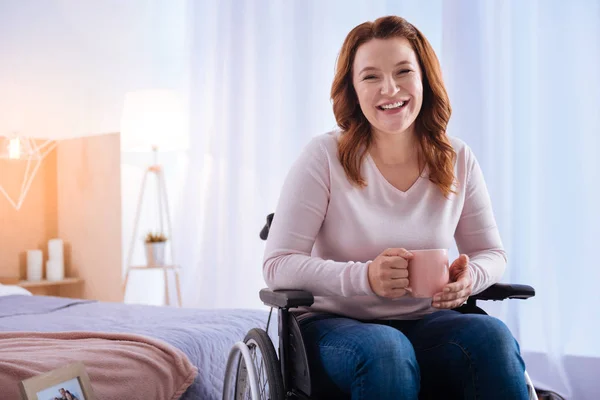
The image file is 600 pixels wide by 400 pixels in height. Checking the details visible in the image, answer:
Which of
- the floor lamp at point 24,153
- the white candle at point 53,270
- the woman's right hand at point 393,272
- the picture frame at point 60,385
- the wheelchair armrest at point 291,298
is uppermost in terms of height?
the floor lamp at point 24,153

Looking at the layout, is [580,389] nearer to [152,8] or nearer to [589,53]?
[589,53]

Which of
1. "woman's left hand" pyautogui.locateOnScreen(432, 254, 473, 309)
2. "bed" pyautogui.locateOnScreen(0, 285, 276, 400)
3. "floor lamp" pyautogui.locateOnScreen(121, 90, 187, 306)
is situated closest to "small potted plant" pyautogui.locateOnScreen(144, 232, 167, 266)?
"floor lamp" pyautogui.locateOnScreen(121, 90, 187, 306)

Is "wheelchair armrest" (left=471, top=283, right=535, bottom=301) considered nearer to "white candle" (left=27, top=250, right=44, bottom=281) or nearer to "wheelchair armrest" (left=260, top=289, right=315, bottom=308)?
"wheelchair armrest" (left=260, top=289, right=315, bottom=308)

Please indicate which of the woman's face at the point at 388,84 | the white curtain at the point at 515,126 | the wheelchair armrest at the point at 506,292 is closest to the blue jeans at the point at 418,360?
the wheelchair armrest at the point at 506,292

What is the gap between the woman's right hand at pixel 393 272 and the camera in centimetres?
130

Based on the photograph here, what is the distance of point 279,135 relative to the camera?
149 inches

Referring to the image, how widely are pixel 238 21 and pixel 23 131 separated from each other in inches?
55.3

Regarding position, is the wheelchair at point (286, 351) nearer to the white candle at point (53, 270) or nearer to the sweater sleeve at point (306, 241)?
the sweater sleeve at point (306, 241)

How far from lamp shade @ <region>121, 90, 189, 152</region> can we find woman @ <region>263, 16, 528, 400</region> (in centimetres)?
239

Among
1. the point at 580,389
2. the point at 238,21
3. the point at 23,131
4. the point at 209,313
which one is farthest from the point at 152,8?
the point at 580,389

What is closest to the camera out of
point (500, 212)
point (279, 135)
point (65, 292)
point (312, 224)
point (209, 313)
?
point (312, 224)

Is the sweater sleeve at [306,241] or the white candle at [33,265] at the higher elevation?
the sweater sleeve at [306,241]

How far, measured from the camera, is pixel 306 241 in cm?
151

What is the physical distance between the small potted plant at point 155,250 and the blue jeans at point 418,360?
2.61 metres
